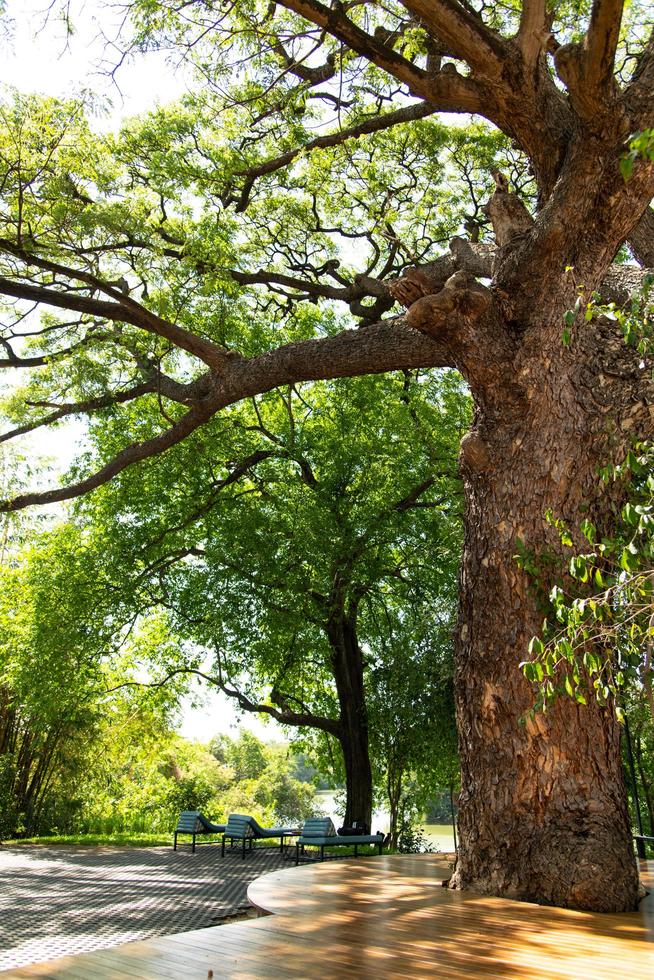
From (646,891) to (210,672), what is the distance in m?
9.29

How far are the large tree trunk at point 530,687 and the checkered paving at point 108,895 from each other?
105 inches

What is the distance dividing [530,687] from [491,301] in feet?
8.94

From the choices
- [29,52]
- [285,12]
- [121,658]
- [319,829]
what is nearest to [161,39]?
[29,52]

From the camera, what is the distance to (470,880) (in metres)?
5.00

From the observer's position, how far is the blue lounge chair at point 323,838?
362 inches

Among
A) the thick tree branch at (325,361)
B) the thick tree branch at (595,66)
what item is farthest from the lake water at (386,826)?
the thick tree branch at (595,66)

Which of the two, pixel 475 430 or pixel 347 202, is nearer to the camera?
pixel 475 430

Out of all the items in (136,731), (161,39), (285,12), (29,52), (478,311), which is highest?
(285,12)

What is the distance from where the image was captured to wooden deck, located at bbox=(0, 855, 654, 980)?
3188 mm

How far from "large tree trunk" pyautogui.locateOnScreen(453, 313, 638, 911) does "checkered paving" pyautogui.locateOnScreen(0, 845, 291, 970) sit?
8.79 feet

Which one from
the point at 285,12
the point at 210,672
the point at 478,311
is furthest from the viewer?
the point at 210,672

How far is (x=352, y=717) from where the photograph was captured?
12.6 metres

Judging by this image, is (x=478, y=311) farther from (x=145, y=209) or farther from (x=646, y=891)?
(x=145, y=209)

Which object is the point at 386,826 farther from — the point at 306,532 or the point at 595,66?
the point at 595,66
